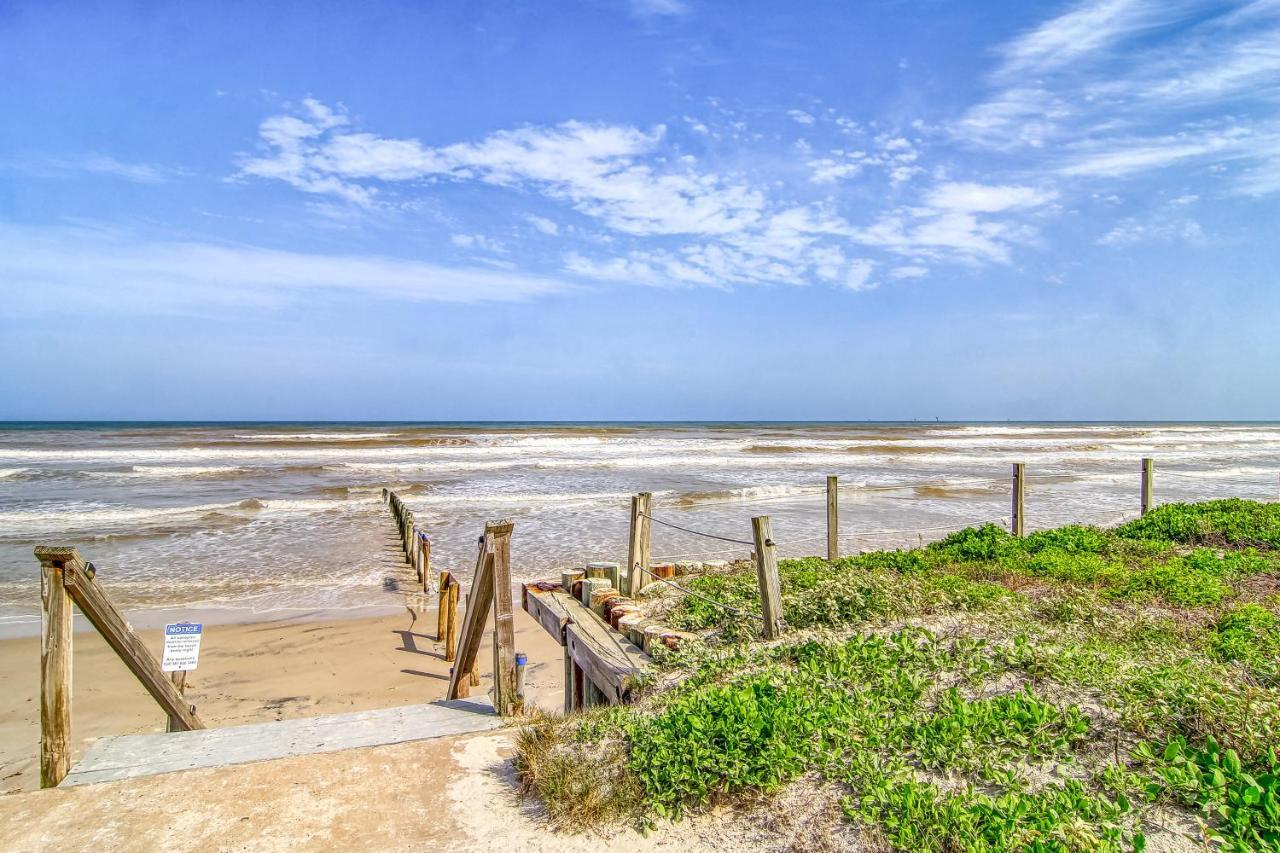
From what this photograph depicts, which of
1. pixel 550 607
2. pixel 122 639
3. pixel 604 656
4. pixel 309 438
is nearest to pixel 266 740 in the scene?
pixel 122 639

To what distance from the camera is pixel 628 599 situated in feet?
30.6

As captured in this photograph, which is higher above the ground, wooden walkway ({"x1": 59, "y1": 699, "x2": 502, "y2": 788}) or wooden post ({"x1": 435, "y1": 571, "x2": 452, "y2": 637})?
wooden walkway ({"x1": 59, "y1": 699, "x2": 502, "y2": 788})

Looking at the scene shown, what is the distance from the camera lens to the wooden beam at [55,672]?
5168 mm

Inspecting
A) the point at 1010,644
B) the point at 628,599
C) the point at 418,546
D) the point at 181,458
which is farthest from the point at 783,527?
the point at 181,458

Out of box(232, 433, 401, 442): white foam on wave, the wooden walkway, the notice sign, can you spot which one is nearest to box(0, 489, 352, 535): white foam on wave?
the notice sign

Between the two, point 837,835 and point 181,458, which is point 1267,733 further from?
point 181,458

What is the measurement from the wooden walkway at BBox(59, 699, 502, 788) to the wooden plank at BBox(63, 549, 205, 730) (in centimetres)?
48

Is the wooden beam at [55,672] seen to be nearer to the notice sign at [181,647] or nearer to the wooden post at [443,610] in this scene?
the notice sign at [181,647]

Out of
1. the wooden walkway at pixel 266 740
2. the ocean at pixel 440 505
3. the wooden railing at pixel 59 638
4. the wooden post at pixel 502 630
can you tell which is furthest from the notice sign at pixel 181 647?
the ocean at pixel 440 505

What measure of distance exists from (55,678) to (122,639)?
610 mm

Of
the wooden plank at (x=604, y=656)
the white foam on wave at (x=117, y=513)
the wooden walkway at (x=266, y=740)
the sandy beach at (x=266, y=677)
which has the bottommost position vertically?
the sandy beach at (x=266, y=677)

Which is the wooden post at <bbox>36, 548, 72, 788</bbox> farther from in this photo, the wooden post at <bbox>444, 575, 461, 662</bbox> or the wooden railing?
the wooden post at <bbox>444, 575, 461, 662</bbox>

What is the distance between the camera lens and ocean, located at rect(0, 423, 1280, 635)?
1518 centimetres

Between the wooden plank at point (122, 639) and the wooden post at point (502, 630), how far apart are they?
9.07 feet
